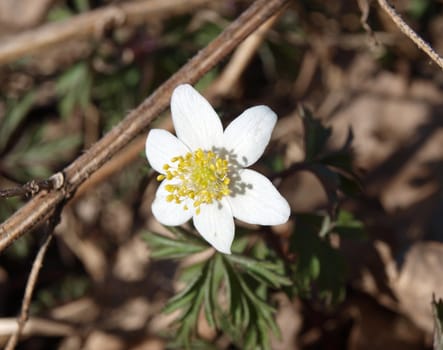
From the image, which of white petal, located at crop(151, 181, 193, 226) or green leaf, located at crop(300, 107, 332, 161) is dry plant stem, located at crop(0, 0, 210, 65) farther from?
white petal, located at crop(151, 181, 193, 226)

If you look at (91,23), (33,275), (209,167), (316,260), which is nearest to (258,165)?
(316,260)

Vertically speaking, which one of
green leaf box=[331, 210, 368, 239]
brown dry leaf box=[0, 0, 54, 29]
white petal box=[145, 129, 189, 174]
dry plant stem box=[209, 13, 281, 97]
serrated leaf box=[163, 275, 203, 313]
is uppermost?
white petal box=[145, 129, 189, 174]

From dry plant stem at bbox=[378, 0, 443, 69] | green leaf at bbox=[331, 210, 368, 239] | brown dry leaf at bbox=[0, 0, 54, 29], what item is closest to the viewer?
dry plant stem at bbox=[378, 0, 443, 69]

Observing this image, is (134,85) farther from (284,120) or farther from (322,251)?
(322,251)

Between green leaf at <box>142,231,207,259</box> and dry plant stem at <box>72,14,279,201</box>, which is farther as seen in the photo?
dry plant stem at <box>72,14,279,201</box>

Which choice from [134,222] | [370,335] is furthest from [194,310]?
[134,222]

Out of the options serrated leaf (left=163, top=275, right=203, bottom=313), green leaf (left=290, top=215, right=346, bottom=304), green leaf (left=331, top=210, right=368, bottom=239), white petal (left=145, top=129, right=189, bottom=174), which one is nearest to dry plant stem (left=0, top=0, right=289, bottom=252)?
white petal (left=145, top=129, right=189, bottom=174)

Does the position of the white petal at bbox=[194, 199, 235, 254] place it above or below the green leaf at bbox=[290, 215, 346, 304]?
above
